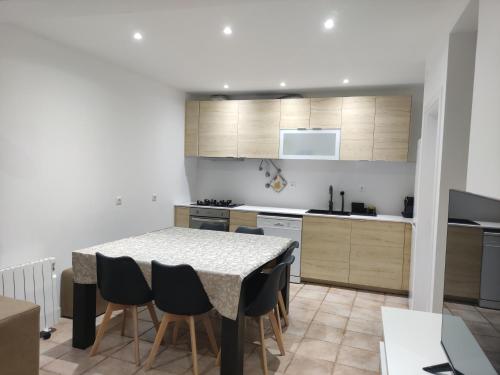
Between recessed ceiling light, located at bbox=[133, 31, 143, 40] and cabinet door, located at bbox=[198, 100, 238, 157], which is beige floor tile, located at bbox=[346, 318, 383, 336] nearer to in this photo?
cabinet door, located at bbox=[198, 100, 238, 157]

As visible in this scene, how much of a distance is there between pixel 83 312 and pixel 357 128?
379 centimetres

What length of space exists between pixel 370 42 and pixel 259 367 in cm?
285

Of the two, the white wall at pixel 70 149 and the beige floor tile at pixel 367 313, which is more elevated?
the white wall at pixel 70 149

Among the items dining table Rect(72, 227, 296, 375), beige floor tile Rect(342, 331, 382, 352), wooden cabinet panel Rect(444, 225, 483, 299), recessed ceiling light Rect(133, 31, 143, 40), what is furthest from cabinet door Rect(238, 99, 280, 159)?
wooden cabinet panel Rect(444, 225, 483, 299)

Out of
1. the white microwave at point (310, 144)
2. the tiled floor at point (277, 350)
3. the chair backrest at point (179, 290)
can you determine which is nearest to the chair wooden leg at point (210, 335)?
Answer: the tiled floor at point (277, 350)

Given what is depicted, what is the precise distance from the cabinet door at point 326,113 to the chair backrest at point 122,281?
3.25 meters

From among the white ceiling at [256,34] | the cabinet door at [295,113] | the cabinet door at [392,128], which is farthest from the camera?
the cabinet door at [295,113]

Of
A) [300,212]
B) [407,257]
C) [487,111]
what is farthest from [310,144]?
[487,111]

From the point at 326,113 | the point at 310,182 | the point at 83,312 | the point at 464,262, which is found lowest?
the point at 83,312

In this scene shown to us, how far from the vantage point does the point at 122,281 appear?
2584 mm

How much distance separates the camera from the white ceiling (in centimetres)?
237

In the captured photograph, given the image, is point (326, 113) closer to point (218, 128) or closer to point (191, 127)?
point (218, 128)

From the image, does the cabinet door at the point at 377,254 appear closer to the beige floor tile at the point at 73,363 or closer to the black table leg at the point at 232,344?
the black table leg at the point at 232,344

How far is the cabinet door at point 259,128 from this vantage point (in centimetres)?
511
